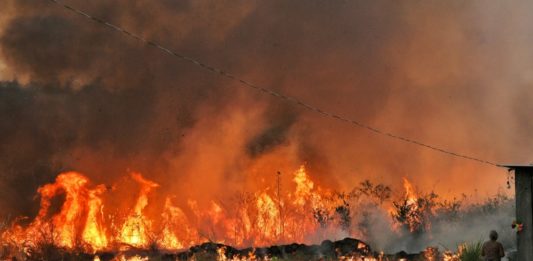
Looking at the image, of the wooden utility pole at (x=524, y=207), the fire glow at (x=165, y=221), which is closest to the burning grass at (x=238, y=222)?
the fire glow at (x=165, y=221)

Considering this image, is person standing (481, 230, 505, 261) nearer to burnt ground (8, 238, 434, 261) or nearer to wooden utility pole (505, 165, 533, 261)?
wooden utility pole (505, 165, 533, 261)

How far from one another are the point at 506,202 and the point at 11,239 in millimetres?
27638

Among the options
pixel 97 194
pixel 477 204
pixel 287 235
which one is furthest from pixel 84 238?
pixel 477 204

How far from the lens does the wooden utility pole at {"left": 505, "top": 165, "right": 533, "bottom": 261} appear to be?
19.7 meters

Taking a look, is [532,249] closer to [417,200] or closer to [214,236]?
[417,200]

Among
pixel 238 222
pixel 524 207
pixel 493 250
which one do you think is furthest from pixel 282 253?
pixel 493 250

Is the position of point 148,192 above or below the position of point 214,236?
above

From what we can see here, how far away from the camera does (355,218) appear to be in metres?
37.4

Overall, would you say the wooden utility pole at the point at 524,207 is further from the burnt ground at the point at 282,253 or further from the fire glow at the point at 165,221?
the fire glow at the point at 165,221

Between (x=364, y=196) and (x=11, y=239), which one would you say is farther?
(x=364, y=196)

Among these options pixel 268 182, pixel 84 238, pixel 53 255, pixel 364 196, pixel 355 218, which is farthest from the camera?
pixel 268 182

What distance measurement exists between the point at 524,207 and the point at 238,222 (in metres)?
22.2

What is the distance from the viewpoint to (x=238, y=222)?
39.2m

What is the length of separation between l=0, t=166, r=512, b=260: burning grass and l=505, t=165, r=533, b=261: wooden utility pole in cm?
972
